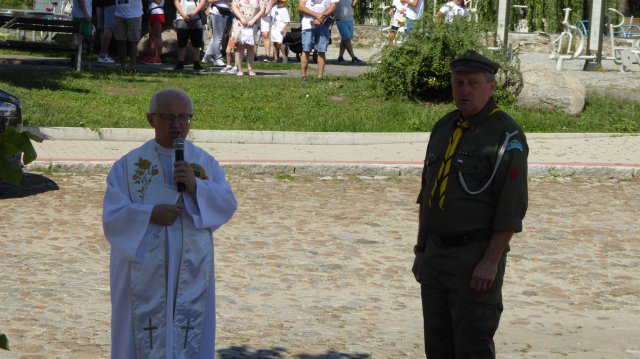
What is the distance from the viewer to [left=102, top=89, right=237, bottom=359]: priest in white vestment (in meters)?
5.04

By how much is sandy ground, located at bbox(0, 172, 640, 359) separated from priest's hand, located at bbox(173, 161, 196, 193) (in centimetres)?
180

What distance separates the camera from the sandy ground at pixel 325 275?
271 inches

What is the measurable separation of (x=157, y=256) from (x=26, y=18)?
49.1ft

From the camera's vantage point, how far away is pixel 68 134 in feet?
46.4

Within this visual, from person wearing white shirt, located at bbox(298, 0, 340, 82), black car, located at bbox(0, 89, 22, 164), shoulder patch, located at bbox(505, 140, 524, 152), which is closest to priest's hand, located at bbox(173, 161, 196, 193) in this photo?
shoulder patch, located at bbox(505, 140, 524, 152)

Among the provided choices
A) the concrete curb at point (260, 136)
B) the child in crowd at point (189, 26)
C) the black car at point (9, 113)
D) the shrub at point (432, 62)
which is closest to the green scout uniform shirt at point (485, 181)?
the black car at point (9, 113)

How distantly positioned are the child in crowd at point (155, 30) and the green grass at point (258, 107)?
310cm

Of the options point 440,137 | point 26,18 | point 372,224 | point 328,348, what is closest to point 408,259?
point 372,224

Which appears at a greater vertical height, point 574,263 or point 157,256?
point 157,256

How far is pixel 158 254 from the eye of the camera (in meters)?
5.07

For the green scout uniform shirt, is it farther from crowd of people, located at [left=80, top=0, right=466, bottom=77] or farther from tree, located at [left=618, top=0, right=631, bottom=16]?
tree, located at [left=618, top=0, right=631, bottom=16]

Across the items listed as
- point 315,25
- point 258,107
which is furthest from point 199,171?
point 315,25

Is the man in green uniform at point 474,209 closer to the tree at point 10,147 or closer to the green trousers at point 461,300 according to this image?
the green trousers at point 461,300

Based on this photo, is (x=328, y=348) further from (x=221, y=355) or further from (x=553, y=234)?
(x=553, y=234)
